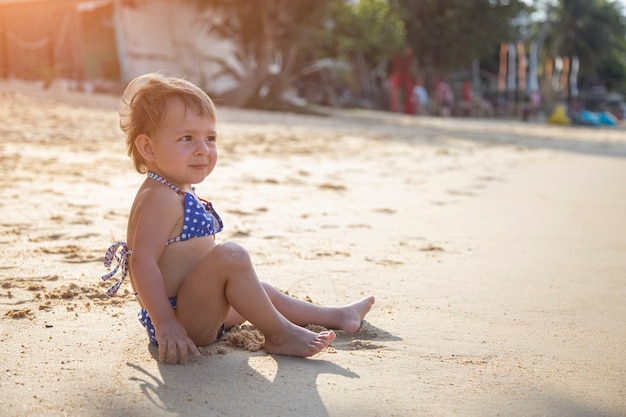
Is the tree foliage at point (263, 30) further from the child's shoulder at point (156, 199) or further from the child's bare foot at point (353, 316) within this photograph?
the child's shoulder at point (156, 199)

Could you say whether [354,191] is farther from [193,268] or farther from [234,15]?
[234,15]

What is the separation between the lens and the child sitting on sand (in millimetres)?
2104

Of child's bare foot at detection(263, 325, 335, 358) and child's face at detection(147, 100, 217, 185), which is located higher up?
child's face at detection(147, 100, 217, 185)

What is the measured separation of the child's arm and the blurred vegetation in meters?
14.3

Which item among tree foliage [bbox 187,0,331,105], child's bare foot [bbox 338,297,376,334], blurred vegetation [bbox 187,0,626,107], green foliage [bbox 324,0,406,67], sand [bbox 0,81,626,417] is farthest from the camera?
green foliage [bbox 324,0,406,67]

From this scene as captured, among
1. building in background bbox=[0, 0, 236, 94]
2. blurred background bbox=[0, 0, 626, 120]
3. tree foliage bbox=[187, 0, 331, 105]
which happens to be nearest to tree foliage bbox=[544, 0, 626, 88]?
blurred background bbox=[0, 0, 626, 120]

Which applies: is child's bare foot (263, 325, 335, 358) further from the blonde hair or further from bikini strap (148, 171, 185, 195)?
the blonde hair


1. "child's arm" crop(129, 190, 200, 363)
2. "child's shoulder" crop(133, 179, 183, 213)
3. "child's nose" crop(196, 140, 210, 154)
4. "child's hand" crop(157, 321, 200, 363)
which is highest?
"child's nose" crop(196, 140, 210, 154)

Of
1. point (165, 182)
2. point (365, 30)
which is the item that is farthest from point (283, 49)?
point (165, 182)

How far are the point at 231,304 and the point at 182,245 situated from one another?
228 mm

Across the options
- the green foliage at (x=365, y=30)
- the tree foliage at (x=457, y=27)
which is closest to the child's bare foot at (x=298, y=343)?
the green foliage at (x=365, y=30)

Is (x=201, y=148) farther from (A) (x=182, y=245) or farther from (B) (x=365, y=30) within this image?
(B) (x=365, y=30)

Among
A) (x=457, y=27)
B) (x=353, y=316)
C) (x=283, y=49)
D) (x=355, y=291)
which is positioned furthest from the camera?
(x=457, y=27)

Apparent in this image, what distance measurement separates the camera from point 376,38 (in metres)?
22.3
